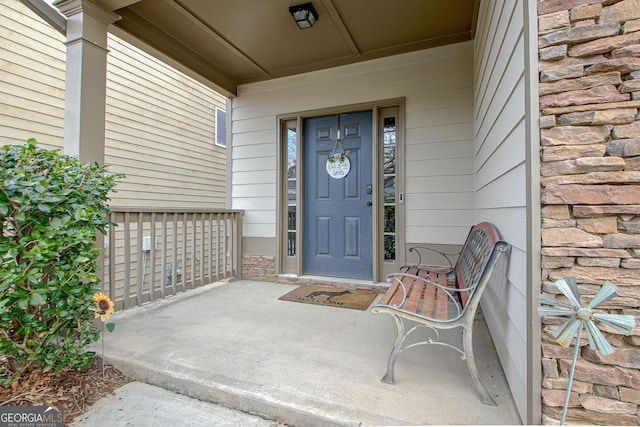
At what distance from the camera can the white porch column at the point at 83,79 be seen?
2.26 m

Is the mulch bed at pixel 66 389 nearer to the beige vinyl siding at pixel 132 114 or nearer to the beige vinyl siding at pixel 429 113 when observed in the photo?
the beige vinyl siding at pixel 429 113

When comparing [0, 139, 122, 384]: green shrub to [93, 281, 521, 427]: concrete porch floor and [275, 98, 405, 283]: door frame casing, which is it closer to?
[93, 281, 521, 427]: concrete porch floor

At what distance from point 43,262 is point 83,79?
149 cm

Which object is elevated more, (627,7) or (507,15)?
(507,15)

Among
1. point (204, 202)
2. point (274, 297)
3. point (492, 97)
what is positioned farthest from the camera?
point (204, 202)

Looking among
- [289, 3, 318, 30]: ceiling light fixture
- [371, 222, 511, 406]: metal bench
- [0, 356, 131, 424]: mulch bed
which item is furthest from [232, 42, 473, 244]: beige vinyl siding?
[0, 356, 131, 424]: mulch bed

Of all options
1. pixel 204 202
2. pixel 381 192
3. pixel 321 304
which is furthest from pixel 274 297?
pixel 204 202

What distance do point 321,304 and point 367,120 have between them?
2112 millimetres

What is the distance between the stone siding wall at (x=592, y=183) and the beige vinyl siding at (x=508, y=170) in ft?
0.38

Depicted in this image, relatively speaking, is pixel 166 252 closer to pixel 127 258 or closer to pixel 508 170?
pixel 127 258

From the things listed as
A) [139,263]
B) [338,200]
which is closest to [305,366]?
[139,263]

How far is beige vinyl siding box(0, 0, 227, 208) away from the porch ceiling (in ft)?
5.60

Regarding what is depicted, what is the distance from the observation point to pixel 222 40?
10.6 feet

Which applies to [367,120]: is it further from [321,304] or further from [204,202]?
[204,202]
